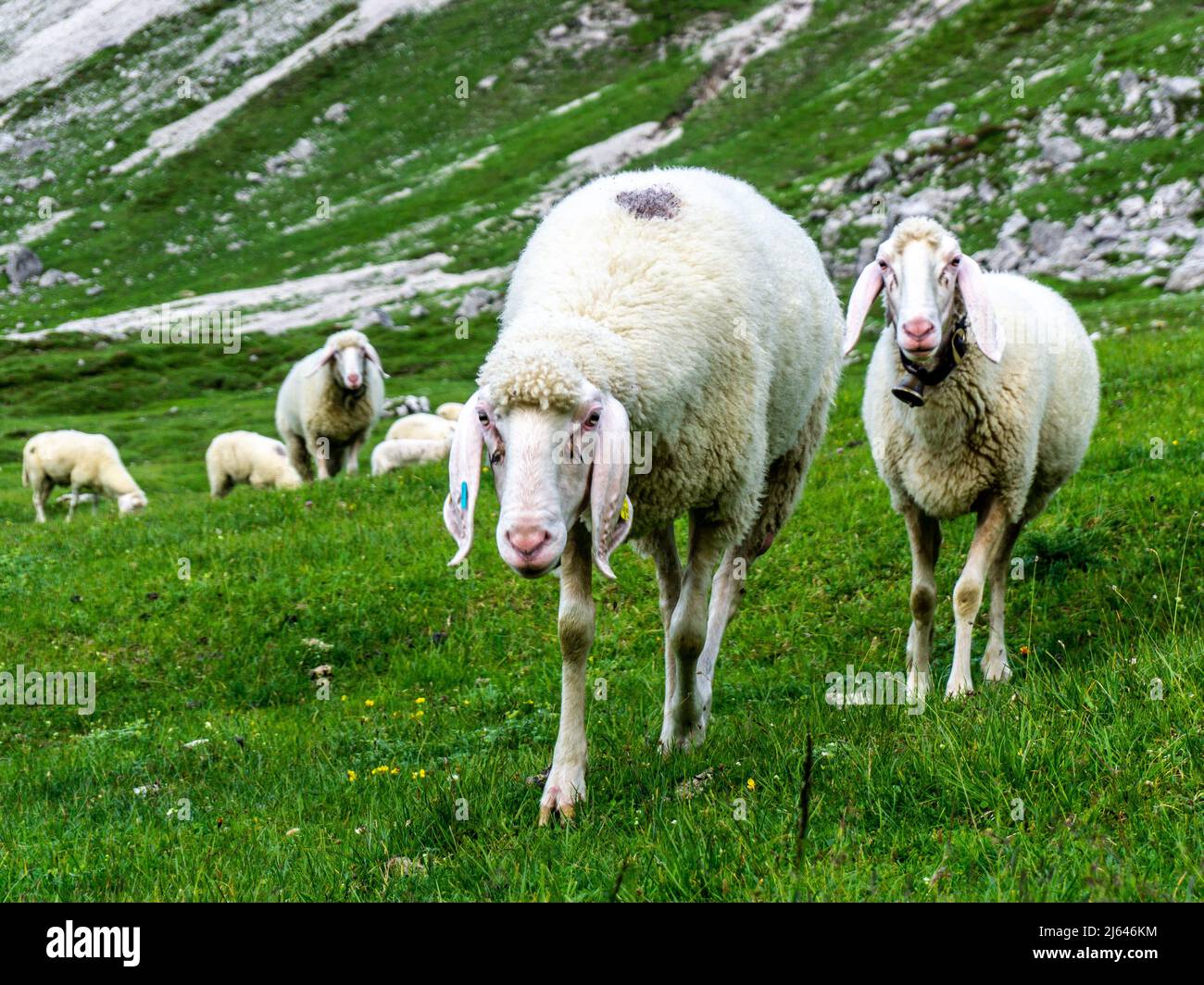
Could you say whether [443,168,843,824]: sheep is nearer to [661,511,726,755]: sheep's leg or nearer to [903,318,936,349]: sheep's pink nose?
[661,511,726,755]: sheep's leg

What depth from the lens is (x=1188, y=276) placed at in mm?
36062

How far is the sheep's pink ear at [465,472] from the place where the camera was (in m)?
4.54

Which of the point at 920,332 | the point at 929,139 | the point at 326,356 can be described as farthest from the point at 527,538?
the point at 929,139

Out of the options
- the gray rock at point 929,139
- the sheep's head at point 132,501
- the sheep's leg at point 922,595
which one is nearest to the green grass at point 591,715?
the sheep's leg at point 922,595

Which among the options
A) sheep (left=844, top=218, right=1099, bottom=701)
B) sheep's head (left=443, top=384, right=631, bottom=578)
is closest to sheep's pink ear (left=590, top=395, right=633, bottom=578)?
sheep's head (left=443, top=384, right=631, bottom=578)

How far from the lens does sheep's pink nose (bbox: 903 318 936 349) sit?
21.1ft

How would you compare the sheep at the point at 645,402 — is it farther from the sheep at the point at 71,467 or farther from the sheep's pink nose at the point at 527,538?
the sheep at the point at 71,467

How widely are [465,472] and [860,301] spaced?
3225mm

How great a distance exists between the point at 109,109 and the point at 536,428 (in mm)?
116108

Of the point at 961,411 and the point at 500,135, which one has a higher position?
the point at 961,411

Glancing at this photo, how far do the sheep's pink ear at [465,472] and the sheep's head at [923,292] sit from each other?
2.77 m

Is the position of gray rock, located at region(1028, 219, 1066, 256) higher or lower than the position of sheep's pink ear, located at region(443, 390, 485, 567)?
lower

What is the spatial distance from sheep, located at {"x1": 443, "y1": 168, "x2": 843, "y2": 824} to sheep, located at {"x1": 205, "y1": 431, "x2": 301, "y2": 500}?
705 inches

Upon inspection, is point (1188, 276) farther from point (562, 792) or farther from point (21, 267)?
point (21, 267)
